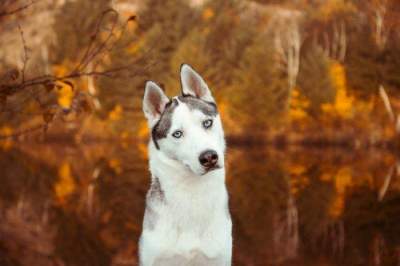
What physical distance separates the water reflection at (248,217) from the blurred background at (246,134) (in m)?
0.05

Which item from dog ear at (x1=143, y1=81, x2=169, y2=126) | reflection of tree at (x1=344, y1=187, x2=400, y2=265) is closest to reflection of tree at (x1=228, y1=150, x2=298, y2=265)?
reflection of tree at (x1=344, y1=187, x2=400, y2=265)

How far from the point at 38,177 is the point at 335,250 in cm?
1599

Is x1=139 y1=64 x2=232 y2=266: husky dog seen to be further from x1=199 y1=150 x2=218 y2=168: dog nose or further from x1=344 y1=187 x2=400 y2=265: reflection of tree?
x1=344 y1=187 x2=400 y2=265: reflection of tree

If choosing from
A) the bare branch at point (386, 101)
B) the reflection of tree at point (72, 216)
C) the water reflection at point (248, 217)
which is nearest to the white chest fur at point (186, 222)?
the reflection of tree at point (72, 216)

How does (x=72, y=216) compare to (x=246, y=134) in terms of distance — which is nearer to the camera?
(x=72, y=216)

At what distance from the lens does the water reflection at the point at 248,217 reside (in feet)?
40.9

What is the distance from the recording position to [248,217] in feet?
51.9

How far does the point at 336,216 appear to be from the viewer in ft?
52.2

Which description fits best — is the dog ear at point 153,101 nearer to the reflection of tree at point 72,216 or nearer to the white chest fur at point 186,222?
the white chest fur at point 186,222

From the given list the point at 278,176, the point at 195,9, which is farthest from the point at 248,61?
the point at 278,176

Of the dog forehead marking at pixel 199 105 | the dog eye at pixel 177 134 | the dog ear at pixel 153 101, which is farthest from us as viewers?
the dog ear at pixel 153 101

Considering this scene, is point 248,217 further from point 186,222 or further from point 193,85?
point 186,222

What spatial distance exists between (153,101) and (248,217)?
10.8 metres

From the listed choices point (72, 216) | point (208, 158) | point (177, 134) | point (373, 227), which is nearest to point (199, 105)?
point (177, 134)
